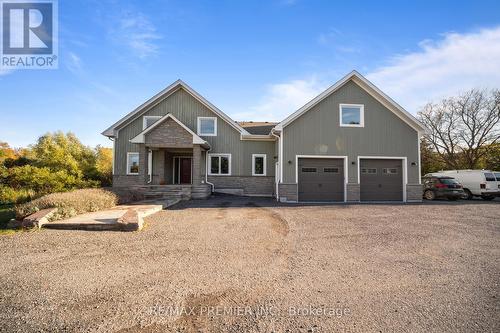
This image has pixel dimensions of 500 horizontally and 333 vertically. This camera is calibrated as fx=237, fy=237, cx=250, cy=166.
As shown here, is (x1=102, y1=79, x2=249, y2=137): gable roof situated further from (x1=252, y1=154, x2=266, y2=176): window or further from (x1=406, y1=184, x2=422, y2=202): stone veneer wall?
(x1=406, y1=184, x2=422, y2=202): stone veneer wall

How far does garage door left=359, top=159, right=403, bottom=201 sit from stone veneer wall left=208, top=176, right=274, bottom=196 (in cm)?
613

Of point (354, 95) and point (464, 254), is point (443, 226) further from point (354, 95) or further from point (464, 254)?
point (354, 95)

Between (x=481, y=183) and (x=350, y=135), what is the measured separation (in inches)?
401

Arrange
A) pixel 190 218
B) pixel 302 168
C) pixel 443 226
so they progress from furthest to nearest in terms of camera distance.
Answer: pixel 302 168 < pixel 190 218 < pixel 443 226

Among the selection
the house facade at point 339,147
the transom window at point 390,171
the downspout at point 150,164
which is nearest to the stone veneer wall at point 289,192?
the house facade at point 339,147

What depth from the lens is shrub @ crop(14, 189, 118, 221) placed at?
24.8 feet

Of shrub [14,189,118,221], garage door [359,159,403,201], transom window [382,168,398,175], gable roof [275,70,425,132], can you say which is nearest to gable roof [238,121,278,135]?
gable roof [275,70,425,132]

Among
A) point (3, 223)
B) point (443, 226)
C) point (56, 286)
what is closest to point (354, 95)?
point (443, 226)

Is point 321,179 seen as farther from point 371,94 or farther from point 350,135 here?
point 371,94

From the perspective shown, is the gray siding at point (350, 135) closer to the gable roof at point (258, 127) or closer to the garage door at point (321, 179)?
the garage door at point (321, 179)

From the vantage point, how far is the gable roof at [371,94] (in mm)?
13938

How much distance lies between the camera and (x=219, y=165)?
56.7 ft

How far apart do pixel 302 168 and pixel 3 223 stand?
13081 mm

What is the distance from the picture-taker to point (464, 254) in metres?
5.12
